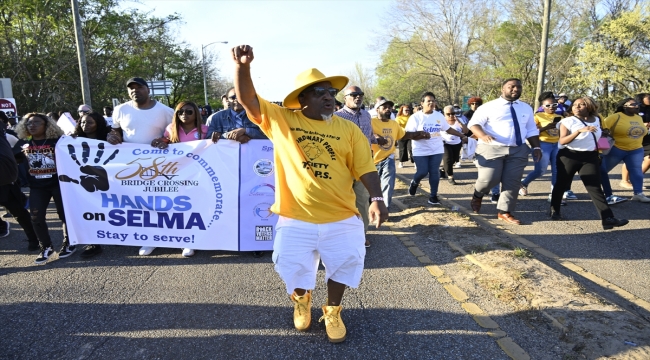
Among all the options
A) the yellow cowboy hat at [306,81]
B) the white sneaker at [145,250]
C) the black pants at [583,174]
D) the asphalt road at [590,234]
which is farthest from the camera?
the black pants at [583,174]

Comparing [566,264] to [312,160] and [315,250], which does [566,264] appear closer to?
[315,250]

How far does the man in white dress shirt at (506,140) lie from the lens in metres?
5.62

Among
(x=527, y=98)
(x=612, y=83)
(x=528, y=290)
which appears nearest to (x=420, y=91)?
(x=527, y=98)

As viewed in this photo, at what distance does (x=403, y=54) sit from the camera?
3784cm

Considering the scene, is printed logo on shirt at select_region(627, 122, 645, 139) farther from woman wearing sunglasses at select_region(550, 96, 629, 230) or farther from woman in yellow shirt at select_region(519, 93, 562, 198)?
woman wearing sunglasses at select_region(550, 96, 629, 230)

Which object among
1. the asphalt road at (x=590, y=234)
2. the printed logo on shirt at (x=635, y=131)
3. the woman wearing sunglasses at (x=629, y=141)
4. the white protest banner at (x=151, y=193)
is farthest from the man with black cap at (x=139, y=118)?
the printed logo on shirt at (x=635, y=131)

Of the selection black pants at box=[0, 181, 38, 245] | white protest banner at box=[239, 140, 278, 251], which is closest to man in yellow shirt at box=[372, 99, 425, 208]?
white protest banner at box=[239, 140, 278, 251]

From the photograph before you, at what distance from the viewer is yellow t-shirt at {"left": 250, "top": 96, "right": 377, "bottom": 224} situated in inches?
108

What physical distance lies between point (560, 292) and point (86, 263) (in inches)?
192

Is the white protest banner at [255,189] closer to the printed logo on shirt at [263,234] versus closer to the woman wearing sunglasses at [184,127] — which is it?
the printed logo on shirt at [263,234]

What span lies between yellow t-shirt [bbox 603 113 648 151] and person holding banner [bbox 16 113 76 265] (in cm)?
846

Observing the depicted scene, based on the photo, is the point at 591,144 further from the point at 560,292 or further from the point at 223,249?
the point at 223,249

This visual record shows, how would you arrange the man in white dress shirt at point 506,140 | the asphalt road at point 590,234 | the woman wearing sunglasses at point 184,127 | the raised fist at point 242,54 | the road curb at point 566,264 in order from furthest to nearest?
1. the man in white dress shirt at point 506,140
2. the woman wearing sunglasses at point 184,127
3. the asphalt road at point 590,234
4. the road curb at point 566,264
5. the raised fist at point 242,54

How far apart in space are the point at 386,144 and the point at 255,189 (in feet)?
6.84
